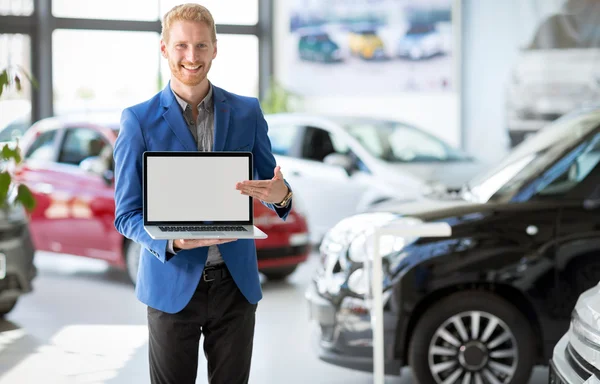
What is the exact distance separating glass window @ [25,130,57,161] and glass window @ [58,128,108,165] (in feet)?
0.60

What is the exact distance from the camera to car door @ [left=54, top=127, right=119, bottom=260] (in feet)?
25.2

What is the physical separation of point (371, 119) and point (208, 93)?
709 centimetres

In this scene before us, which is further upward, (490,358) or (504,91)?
(504,91)

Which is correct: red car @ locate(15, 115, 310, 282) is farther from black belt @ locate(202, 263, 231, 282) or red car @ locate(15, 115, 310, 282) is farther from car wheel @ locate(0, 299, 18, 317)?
black belt @ locate(202, 263, 231, 282)

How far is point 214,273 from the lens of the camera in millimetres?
2521

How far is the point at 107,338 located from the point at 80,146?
2.61 metres

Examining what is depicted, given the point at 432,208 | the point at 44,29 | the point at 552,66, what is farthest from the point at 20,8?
the point at 432,208

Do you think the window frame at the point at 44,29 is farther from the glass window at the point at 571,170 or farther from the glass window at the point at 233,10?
the glass window at the point at 571,170

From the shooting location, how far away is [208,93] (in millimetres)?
2580

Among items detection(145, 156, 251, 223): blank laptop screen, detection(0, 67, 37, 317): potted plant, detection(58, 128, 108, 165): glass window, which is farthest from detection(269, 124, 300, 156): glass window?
detection(145, 156, 251, 223): blank laptop screen

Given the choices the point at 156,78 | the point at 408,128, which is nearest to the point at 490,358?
the point at 408,128

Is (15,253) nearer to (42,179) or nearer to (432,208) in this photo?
(42,179)

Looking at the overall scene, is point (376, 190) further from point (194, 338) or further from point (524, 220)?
point (194, 338)

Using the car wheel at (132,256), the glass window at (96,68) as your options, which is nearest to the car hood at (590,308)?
the car wheel at (132,256)
